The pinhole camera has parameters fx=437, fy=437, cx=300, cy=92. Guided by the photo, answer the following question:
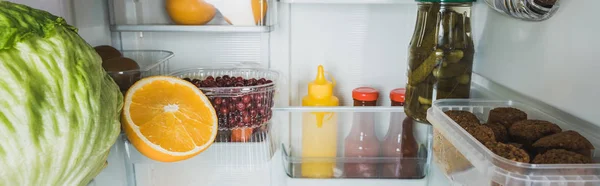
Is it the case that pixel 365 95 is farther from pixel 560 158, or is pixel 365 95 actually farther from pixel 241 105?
pixel 560 158

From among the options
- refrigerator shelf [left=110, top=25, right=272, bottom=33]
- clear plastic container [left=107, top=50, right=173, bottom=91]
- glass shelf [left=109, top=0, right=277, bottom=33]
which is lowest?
clear plastic container [left=107, top=50, right=173, bottom=91]

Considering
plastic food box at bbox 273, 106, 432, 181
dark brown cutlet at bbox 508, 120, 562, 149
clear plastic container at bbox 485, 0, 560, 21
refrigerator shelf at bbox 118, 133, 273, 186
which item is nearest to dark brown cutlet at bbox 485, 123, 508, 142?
dark brown cutlet at bbox 508, 120, 562, 149

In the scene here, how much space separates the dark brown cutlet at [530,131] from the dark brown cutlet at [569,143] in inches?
1.1

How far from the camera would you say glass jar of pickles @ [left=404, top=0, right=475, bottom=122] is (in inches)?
28.6

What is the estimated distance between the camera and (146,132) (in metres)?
0.68

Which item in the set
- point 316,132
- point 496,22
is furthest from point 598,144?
point 316,132

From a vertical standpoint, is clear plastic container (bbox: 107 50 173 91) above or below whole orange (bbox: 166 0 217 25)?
below

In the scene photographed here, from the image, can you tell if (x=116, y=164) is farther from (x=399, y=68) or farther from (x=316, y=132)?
(x=399, y=68)

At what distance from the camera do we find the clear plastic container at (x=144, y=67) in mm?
732

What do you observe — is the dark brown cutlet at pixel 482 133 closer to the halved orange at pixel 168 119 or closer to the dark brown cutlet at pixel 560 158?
the dark brown cutlet at pixel 560 158

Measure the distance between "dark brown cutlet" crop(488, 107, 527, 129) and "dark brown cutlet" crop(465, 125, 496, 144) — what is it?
0.07 m

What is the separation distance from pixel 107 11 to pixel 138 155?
32cm

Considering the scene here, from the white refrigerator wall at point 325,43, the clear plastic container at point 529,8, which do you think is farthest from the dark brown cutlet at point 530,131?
the white refrigerator wall at point 325,43

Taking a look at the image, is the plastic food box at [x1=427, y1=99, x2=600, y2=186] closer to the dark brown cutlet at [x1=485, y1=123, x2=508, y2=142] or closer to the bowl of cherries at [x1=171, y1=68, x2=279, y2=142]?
the dark brown cutlet at [x1=485, y1=123, x2=508, y2=142]
